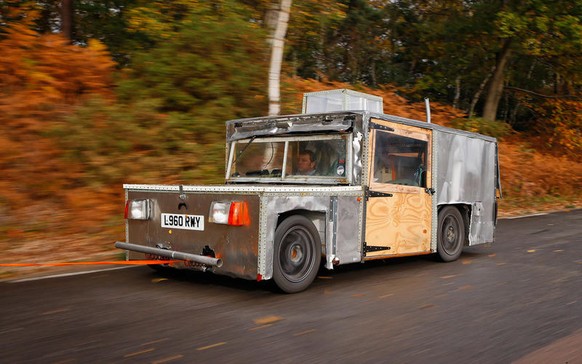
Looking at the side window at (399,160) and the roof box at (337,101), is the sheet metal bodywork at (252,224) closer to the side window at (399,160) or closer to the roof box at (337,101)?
the side window at (399,160)

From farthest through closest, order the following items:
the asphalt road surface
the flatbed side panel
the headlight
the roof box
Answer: the roof box < the headlight < the flatbed side panel < the asphalt road surface

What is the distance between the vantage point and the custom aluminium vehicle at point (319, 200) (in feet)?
17.9

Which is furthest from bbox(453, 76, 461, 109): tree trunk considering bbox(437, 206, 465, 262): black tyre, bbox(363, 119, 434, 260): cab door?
bbox(363, 119, 434, 260): cab door

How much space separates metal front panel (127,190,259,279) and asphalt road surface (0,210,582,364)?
0.41 m

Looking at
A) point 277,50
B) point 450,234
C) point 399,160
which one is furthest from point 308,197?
point 277,50

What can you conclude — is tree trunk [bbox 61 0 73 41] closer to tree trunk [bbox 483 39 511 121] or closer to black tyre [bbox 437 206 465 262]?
black tyre [bbox 437 206 465 262]

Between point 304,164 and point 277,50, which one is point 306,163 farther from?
point 277,50

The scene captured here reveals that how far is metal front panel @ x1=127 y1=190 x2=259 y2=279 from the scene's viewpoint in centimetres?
530

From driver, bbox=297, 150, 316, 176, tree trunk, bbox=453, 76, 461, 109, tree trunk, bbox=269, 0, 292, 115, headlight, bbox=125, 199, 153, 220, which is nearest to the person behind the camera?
headlight, bbox=125, 199, 153, 220

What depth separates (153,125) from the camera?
12312 mm

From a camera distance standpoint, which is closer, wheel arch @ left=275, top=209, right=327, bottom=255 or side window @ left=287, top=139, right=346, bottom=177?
wheel arch @ left=275, top=209, right=327, bottom=255

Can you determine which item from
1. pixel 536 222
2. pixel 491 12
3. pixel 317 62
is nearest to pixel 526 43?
pixel 491 12

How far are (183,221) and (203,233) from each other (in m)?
0.32

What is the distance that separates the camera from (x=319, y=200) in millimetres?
5832
